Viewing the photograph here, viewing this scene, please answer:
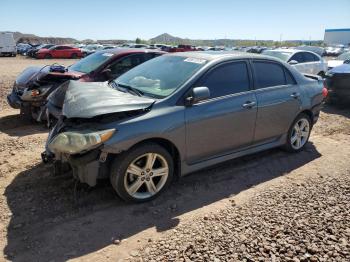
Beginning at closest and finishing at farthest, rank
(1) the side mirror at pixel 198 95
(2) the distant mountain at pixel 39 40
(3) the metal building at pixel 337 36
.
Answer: (1) the side mirror at pixel 198 95, (3) the metal building at pixel 337 36, (2) the distant mountain at pixel 39 40

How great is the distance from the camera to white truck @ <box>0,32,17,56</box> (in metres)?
35.5

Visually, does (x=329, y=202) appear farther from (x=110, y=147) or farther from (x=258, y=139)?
(x=110, y=147)

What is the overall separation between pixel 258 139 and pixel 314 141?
6.91ft

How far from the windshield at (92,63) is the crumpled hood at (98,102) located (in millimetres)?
3257

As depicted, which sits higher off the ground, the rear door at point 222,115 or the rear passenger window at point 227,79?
the rear passenger window at point 227,79

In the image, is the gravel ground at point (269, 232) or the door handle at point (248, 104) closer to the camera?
the gravel ground at point (269, 232)

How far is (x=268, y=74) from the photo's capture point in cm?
520

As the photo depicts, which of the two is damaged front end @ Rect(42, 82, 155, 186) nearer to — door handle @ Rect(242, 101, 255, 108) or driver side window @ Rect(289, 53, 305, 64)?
door handle @ Rect(242, 101, 255, 108)

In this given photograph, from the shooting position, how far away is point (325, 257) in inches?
128

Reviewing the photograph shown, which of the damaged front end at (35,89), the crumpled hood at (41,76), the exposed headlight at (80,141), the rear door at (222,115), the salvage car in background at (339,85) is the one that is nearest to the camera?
the exposed headlight at (80,141)

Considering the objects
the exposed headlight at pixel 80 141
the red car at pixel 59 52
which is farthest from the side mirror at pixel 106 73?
the red car at pixel 59 52

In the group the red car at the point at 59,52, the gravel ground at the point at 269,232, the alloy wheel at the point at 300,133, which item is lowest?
the red car at the point at 59,52

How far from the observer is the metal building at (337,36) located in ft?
234

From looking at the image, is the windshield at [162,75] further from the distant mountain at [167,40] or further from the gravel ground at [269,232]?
the distant mountain at [167,40]
